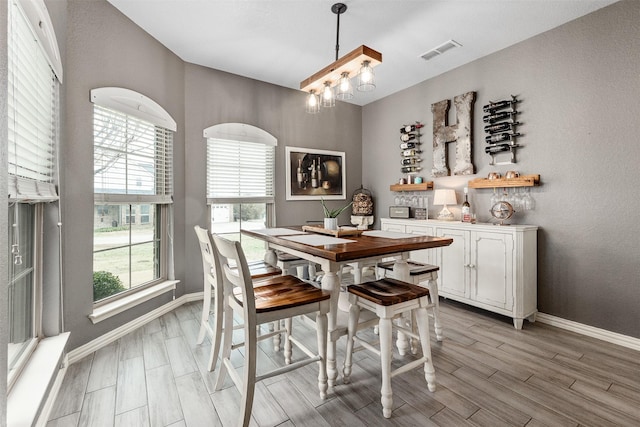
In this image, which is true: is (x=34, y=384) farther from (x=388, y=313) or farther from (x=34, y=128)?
(x=388, y=313)

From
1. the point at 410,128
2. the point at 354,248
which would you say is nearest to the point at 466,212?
the point at 410,128

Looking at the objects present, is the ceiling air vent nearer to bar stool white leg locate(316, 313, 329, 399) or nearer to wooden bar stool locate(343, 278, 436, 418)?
wooden bar stool locate(343, 278, 436, 418)

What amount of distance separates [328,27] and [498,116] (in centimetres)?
204

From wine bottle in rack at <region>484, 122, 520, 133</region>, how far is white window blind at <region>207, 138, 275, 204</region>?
2.68 m

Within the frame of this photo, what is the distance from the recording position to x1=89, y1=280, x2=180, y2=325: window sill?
234 cm

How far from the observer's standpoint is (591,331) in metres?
2.58

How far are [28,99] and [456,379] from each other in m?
3.02

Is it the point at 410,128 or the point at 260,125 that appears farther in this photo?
the point at 410,128

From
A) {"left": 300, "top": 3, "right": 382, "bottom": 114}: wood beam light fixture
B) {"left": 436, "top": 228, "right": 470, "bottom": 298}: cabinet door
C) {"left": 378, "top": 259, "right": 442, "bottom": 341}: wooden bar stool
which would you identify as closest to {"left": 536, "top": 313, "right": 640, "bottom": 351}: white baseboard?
{"left": 436, "top": 228, "right": 470, "bottom": 298}: cabinet door

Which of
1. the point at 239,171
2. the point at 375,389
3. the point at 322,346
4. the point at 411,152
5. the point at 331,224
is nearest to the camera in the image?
the point at 322,346

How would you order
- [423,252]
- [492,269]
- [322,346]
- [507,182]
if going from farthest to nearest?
[423,252] < [507,182] < [492,269] < [322,346]

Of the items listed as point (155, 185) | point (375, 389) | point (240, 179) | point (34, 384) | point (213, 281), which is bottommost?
point (375, 389)

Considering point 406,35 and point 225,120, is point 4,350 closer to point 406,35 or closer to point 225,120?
point 225,120

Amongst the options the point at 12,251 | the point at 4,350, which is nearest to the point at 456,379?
the point at 4,350
